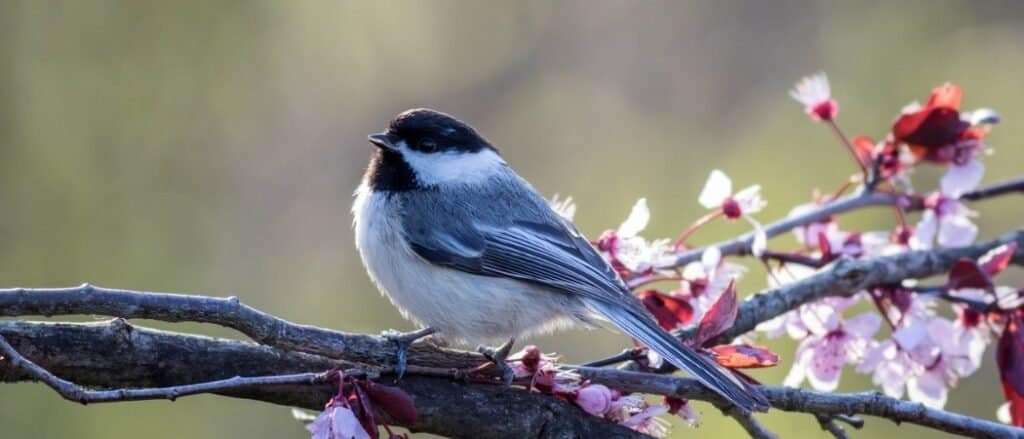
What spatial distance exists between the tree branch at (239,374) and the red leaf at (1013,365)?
27.5 inches

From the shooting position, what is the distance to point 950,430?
62.2 inches

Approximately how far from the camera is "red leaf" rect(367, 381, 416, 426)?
1.43 m

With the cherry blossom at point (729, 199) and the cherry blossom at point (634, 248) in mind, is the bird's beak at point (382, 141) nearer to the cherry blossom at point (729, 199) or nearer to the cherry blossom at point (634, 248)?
the cherry blossom at point (634, 248)

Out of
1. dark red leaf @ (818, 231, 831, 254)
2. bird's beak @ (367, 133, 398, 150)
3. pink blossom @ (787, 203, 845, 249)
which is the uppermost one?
pink blossom @ (787, 203, 845, 249)

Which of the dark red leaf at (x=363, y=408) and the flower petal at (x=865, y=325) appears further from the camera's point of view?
the flower petal at (x=865, y=325)

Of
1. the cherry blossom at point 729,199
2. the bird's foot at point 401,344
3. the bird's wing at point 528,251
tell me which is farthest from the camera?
the cherry blossom at point 729,199

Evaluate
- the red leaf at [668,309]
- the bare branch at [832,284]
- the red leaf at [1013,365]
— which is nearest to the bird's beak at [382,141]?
the red leaf at [668,309]

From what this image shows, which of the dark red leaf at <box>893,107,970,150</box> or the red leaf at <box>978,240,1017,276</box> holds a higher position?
the dark red leaf at <box>893,107,970,150</box>

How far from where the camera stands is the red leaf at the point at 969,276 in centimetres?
194

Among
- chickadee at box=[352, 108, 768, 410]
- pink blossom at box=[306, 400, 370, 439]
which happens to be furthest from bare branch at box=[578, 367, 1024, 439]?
pink blossom at box=[306, 400, 370, 439]

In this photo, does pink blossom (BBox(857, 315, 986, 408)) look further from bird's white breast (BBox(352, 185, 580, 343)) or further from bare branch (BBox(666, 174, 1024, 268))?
bird's white breast (BBox(352, 185, 580, 343))

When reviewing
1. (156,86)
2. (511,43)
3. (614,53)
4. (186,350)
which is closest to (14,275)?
(156,86)

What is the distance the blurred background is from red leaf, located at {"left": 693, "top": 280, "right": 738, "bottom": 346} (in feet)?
4.54

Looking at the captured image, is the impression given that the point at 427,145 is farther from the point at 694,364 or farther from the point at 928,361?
the point at 928,361
